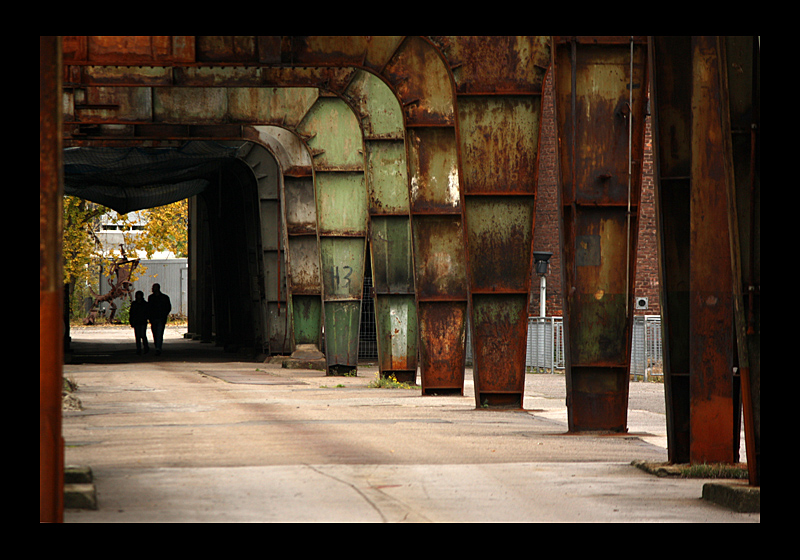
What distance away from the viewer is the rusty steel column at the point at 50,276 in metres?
4.66

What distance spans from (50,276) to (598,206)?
6711 mm

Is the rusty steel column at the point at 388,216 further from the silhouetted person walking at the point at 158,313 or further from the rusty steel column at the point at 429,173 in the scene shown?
the silhouetted person walking at the point at 158,313

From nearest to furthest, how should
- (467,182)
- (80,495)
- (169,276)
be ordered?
(80,495)
(467,182)
(169,276)

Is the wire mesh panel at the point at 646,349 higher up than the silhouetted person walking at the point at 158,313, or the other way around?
the silhouetted person walking at the point at 158,313

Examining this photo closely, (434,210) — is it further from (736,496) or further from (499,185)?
(736,496)

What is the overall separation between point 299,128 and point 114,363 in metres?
8.47

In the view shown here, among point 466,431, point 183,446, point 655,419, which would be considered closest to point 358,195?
point 655,419

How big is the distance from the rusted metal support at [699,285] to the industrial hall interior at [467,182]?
0.02 meters

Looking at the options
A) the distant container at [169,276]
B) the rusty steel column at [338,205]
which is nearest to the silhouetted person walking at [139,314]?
the rusty steel column at [338,205]

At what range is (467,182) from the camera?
486 inches

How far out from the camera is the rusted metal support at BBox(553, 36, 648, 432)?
1016 cm

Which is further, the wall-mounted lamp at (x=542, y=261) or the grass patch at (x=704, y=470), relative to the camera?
the wall-mounted lamp at (x=542, y=261)

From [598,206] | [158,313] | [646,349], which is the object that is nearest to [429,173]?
[598,206]
